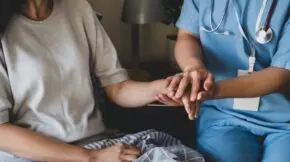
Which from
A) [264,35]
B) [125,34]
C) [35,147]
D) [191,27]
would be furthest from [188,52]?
[125,34]

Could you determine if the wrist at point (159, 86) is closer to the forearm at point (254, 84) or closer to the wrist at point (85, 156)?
the forearm at point (254, 84)

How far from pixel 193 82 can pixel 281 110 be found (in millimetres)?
335

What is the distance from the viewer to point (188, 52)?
4.38 feet

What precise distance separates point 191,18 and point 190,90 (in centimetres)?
32

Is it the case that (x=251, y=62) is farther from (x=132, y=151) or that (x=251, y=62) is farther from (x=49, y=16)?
(x=49, y=16)

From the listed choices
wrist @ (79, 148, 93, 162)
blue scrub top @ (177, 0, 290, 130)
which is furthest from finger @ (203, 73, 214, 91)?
wrist @ (79, 148, 93, 162)

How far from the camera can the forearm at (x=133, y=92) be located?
1.28 meters

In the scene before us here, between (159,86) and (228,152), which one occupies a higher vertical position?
(159,86)

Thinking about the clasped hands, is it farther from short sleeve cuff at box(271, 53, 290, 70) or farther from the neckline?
the neckline

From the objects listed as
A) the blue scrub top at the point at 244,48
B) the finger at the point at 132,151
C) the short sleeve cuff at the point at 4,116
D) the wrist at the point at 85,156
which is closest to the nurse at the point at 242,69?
the blue scrub top at the point at 244,48

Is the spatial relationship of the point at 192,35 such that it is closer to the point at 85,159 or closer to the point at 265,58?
the point at 265,58

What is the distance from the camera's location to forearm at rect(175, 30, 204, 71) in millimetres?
1281

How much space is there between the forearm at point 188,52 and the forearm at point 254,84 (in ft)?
0.35

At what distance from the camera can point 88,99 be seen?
1.30 m
